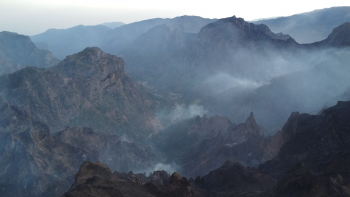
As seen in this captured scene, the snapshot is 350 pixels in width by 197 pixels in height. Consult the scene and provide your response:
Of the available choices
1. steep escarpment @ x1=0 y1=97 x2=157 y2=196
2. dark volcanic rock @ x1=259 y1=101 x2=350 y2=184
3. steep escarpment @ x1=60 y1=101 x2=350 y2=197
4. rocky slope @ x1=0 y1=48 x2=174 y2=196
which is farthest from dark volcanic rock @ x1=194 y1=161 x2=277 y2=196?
rocky slope @ x1=0 y1=48 x2=174 y2=196

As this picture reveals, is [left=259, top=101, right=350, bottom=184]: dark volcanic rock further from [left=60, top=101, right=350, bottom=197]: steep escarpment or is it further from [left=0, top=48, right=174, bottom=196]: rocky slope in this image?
[left=0, top=48, right=174, bottom=196]: rocky slope

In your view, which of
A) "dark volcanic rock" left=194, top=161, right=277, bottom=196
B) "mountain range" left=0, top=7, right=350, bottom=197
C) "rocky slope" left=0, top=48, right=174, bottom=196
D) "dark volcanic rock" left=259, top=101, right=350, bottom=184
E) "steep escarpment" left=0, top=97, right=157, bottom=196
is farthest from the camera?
"rocky slope" left=0, top=48, right=174, bottom=196

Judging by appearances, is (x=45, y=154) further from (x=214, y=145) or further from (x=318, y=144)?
(x=318, y=144)

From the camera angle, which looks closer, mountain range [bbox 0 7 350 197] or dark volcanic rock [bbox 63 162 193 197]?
dark volcanic rock [bbox 63 162 193 197]

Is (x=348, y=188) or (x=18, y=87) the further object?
(x=18, y=87)

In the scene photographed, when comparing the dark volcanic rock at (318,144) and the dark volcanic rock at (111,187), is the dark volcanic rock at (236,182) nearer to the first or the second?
the dark volcanic rock at (318,144)

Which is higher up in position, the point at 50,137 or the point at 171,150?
the point at 50,137

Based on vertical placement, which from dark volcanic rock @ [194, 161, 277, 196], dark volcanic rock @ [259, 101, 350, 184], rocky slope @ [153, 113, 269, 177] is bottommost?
rocky slope @ [153, 113, 269, 177]

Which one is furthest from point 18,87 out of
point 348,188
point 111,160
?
point 348,188

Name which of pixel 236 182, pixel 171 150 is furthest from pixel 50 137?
pixel 236 182

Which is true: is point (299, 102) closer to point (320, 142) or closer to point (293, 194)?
point (320, 142)

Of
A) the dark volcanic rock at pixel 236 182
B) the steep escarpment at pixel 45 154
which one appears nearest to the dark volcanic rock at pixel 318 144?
the dark volcanic rock at pixel 236 182
